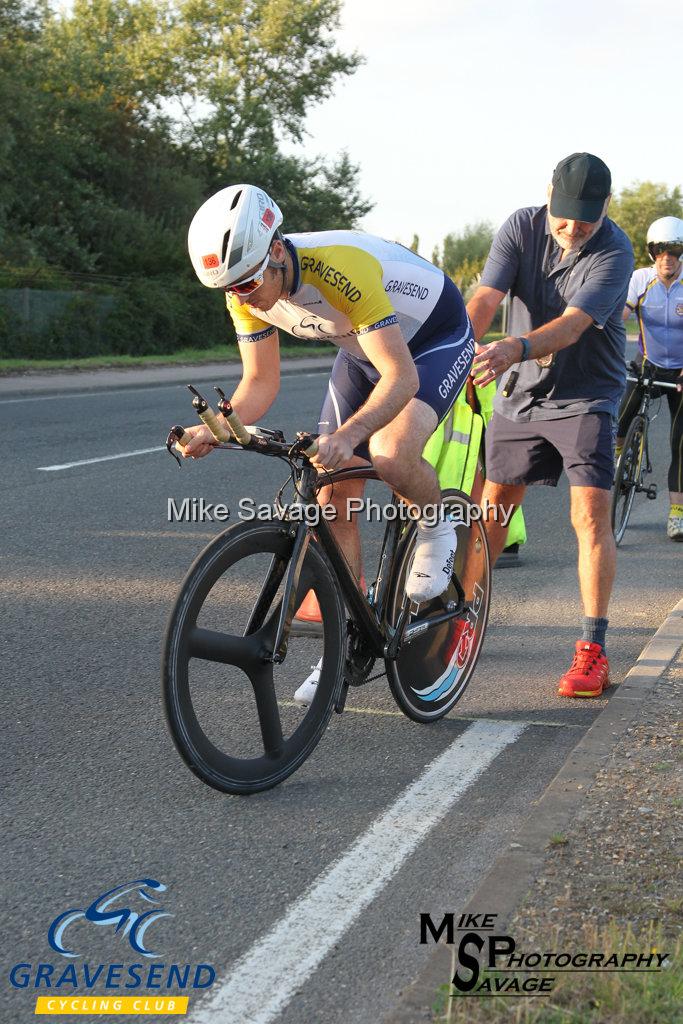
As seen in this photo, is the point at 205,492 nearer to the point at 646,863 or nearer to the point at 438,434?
the point at 438,434

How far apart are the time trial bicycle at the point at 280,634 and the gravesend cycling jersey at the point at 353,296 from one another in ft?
1.57

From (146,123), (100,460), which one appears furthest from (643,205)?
(100,460)

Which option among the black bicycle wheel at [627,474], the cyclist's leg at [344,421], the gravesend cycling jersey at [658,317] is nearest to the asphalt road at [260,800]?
the cyclist's leg at [344,421]

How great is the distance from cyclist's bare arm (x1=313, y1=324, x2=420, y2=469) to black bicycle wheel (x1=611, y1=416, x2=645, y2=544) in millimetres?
4746

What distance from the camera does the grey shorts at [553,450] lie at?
16.9 ft

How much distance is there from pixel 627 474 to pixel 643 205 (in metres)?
113

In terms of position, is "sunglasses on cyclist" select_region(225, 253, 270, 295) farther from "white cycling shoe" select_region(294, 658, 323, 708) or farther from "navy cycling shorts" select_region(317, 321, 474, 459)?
"white cycling shoe" select_region(294, 658, 323, 708)

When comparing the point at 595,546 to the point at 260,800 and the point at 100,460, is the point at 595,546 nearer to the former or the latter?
the point at 260,800

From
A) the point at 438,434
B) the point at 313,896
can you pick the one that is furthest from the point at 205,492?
the point at 313,896

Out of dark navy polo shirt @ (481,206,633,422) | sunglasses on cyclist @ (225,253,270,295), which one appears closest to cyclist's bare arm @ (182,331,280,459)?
sunglasses on cyclist @ (225,253,270,295)

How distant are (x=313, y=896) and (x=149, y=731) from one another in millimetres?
1394

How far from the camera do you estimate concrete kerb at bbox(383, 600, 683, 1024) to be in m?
A: 2.66

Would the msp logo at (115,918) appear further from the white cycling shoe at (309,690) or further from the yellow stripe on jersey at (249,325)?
the yellow stripe on jersey at (249,325)

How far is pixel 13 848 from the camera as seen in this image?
139 inches
